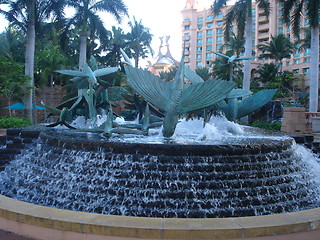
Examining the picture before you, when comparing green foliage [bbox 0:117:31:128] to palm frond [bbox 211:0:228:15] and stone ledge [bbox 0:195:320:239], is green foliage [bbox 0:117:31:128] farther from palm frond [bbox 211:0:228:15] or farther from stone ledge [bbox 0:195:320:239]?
palm frond [bbox 211:0:228:15]

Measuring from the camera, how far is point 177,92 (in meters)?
7.43

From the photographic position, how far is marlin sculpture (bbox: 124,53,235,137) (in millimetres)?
7348

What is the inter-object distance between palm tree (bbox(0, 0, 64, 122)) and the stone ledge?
16.8m

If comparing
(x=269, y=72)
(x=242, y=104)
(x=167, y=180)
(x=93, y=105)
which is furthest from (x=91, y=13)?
(x=269, y=72)

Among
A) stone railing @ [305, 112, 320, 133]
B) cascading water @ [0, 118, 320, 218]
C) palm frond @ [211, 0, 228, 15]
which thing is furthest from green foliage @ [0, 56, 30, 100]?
stone railing @ [305, 112, 320, 133]

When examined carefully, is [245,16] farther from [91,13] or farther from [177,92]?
[177,92]

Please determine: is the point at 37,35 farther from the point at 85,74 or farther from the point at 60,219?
the point at 60,219

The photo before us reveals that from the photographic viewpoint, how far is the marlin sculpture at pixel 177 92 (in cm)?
735

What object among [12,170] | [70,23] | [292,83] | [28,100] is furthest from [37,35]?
[292,83]

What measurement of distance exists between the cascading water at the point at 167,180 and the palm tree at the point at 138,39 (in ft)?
107

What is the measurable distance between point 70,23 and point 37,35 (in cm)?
274

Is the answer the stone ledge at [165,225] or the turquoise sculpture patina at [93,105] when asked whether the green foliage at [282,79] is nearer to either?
the turquoise sculpture patina at [93,105]

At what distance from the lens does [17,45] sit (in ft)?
114

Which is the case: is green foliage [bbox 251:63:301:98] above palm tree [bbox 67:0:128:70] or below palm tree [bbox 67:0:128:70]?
below
